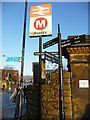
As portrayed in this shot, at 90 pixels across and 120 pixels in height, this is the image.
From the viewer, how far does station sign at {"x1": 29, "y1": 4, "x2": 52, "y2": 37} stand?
16.3 ft

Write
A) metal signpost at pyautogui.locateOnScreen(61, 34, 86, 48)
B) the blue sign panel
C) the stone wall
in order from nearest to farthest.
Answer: metal signpost at pyautogui.locateOnScreen(61, 34, 86, 48) < the stone wall < the blue sign panel

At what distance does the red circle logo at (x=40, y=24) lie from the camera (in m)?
4.97

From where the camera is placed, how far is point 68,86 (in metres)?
4.89

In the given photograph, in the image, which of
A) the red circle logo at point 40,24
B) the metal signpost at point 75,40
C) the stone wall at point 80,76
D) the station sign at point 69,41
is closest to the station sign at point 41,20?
the red circle logo at point 40,24

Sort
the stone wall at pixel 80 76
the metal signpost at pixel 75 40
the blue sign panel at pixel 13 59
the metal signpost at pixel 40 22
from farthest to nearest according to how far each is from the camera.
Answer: the blue sign panel at pixel 13 59, the metal signpost at pixel 40 22, the stone wall at pixel 80 76, the metal signpost at pixel 75 40

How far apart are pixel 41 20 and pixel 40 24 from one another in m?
0.20

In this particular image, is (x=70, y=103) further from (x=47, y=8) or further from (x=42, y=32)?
(x=47, y=8)

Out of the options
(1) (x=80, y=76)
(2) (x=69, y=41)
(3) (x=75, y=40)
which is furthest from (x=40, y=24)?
(1) (x=80, y=76)

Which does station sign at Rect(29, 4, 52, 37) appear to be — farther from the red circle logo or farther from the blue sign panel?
the blue sign panel

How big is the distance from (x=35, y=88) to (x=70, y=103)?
180cm

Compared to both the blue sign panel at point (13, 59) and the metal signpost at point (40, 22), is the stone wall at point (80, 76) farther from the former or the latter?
the blue sign panel at point (13, 59)

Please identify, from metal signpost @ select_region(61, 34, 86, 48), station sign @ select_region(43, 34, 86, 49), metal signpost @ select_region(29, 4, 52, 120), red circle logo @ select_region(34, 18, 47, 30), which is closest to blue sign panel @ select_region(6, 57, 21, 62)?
metal signpost @ select_region(29, 4, 52, 120)

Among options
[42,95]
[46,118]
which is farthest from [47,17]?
[46,118]

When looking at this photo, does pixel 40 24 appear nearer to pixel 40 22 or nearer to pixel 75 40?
pixel 40 22
